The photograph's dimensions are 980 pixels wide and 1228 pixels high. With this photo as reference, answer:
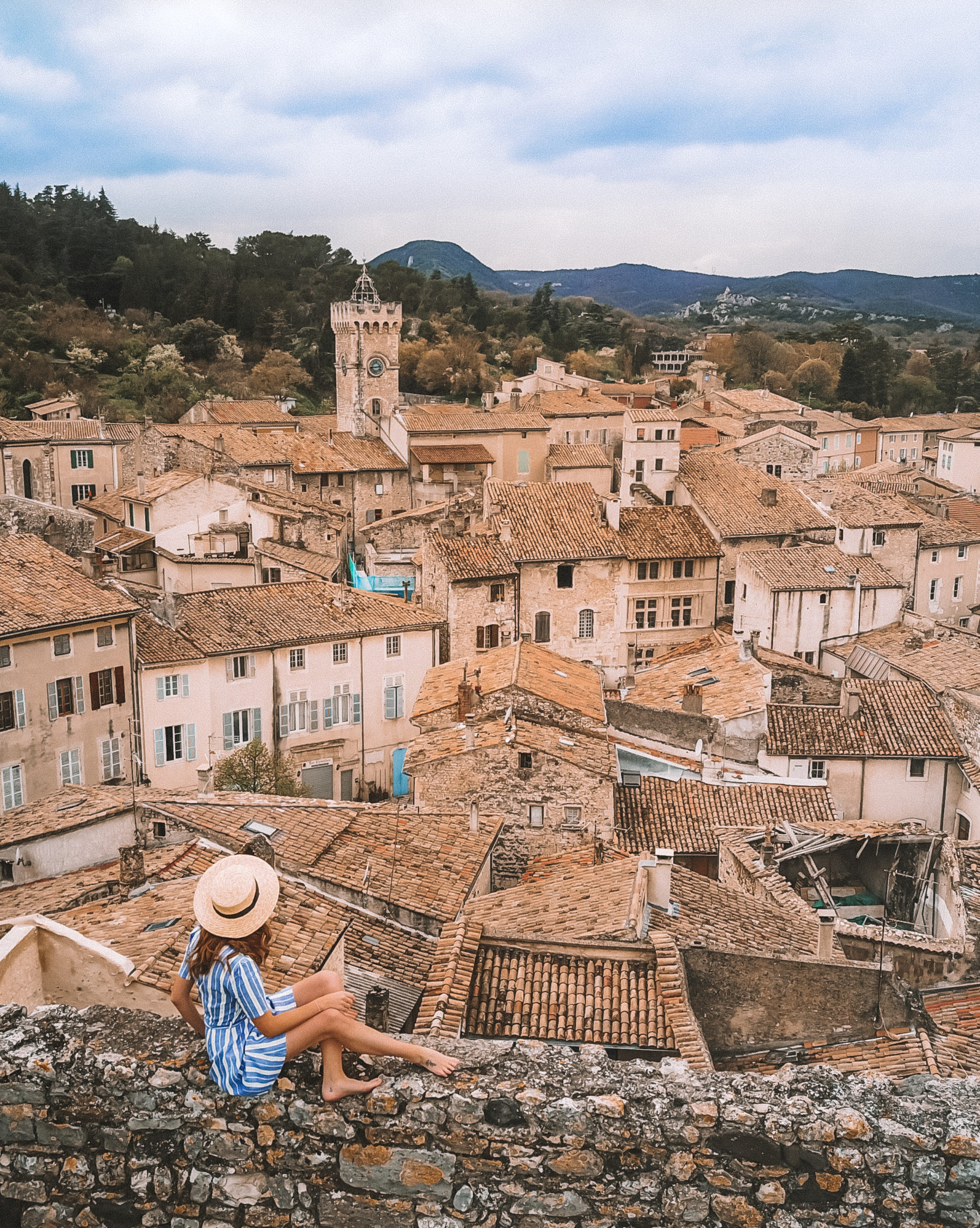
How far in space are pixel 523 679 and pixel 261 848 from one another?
1113 cm

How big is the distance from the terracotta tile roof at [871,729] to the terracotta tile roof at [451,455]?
32.6 m

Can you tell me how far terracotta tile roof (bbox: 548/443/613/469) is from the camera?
5809 cm

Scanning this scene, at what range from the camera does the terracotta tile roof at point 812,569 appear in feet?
124

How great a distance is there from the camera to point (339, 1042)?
15.9 feet

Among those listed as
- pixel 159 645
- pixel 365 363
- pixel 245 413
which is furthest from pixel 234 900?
pixel 365 363

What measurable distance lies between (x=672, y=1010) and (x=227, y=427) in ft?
165

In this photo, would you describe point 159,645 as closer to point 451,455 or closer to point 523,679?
point 523,679

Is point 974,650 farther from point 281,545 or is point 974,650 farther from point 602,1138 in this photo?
point 602,1138

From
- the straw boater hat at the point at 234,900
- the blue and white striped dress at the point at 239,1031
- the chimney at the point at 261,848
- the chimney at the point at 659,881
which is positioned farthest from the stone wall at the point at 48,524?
the blue and white striped dress at the point at 239,1031

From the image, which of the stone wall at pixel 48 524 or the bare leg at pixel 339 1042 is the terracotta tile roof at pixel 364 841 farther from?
the stone wall at pixel 48 524

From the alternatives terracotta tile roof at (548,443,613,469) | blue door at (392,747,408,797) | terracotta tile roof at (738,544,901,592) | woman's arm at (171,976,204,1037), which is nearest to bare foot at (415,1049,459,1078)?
woman's arm at (171,976,204,1037)

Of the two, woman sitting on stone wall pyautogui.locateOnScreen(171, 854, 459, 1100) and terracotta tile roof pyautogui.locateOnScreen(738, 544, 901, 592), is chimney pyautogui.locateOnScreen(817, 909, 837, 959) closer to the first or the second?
woman sitting on stone wall pyautogui.locateOnScreen(171, 854, 459, 1100)

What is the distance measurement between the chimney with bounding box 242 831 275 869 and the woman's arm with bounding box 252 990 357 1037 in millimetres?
7803

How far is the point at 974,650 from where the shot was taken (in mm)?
31641
